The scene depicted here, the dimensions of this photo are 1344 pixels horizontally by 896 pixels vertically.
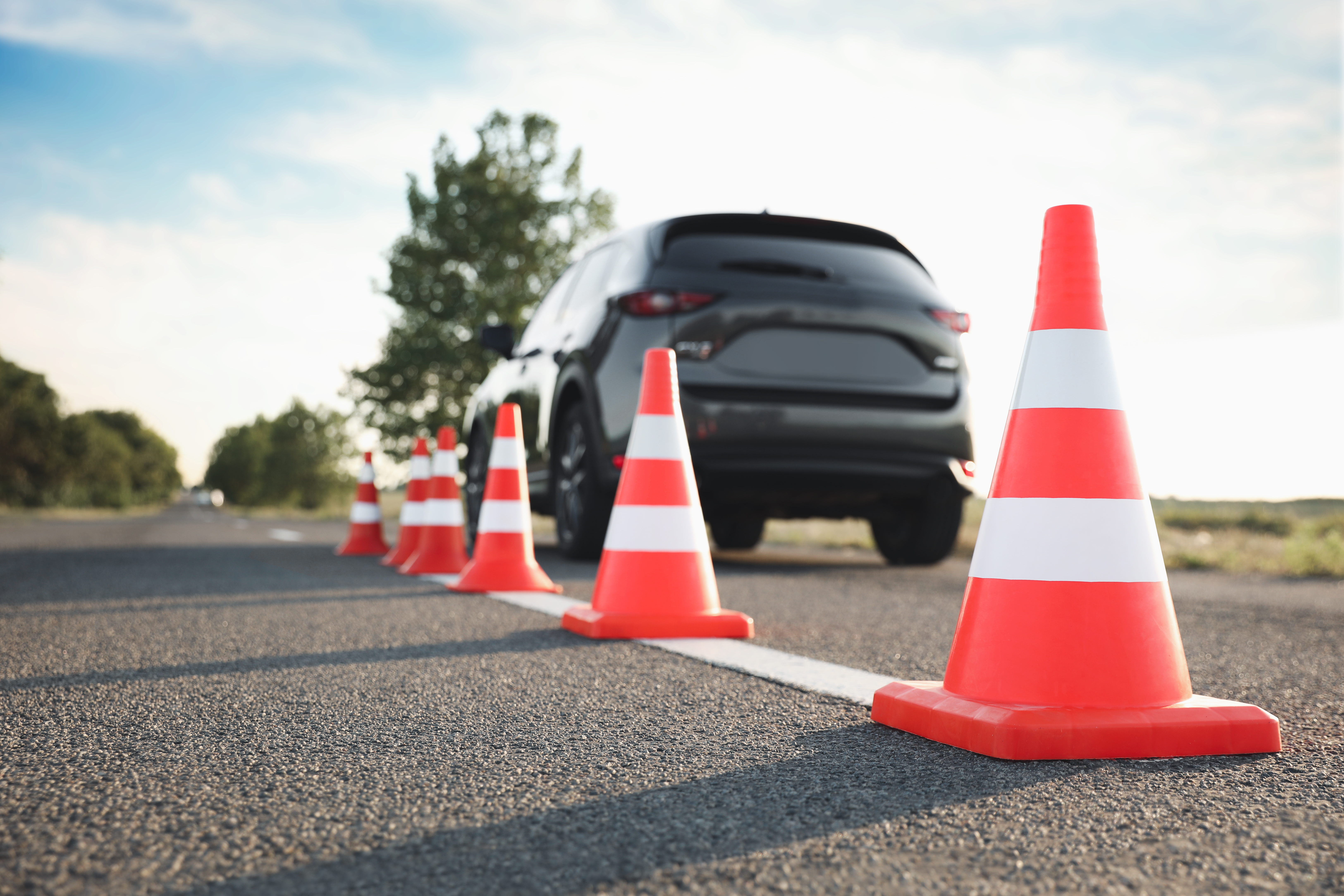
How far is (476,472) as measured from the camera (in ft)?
30.9

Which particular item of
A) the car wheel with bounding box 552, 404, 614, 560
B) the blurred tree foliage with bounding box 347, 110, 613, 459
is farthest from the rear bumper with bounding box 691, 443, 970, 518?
the blurred tree foliage with bounding box 347, 110, 613, 459

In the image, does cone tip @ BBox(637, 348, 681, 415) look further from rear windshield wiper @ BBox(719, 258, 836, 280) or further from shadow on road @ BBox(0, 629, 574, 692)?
rear windshield wiper @ BBox(719, 258, 836, 280)

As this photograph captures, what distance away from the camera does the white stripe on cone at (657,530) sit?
4.25 meters

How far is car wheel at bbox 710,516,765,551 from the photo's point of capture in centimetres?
1017

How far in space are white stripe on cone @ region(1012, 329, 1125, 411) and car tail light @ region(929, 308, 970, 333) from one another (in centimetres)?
378

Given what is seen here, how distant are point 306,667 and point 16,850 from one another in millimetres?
1824

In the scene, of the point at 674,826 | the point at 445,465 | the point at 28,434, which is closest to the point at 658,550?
the point at 674,826

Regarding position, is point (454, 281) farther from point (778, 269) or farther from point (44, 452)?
point (44, 452)

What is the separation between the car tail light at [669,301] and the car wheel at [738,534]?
13.4 ft

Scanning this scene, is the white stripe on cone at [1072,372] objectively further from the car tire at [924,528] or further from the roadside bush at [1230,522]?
the roadside bush at [1230,522]

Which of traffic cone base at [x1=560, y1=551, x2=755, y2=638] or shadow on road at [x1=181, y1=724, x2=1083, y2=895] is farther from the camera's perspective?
traffic cone base at [x1=560, y1=551, x2=755, y2=638]

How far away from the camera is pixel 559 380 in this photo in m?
7.02

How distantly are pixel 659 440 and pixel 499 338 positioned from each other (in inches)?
161

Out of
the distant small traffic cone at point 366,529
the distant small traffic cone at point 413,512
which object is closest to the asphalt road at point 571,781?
the distant small traffic cone at point 413,512
